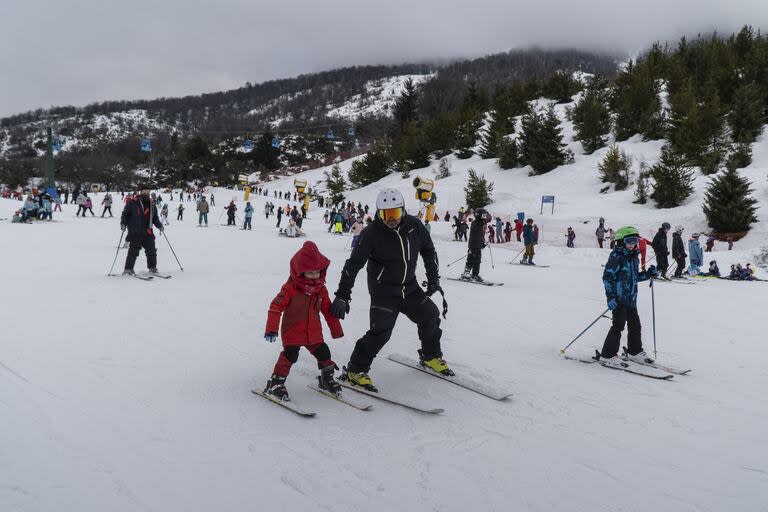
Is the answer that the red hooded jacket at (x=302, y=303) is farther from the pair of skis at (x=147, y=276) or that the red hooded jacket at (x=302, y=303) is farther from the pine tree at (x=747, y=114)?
the pine tree at (x=747, y=114)

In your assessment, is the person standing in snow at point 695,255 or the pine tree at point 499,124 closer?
the person standing in snow at point 695,255

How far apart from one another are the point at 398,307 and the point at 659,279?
11.1 metres

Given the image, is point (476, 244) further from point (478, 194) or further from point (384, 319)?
point (478, 194)

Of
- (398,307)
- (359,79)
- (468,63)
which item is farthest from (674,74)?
(359,79)

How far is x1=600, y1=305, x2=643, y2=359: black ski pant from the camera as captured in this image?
5102 mm

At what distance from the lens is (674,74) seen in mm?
31953

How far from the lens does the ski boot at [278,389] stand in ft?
12.7

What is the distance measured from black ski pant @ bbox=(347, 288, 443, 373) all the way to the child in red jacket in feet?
1.27

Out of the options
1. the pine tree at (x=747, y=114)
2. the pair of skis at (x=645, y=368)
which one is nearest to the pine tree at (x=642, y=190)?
the pine tree at (x=747, y=114)

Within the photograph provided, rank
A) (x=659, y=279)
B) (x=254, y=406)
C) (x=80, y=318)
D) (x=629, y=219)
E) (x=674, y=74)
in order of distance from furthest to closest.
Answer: (x=674, y=74) < (x=629, y=219) < (x=659, y=279) < (x=80, y=318) < (x=254, y=406)

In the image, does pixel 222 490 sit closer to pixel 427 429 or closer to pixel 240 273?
pixel 427 429

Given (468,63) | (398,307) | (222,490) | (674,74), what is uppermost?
(468,63)

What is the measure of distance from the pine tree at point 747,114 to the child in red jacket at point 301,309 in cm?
2864

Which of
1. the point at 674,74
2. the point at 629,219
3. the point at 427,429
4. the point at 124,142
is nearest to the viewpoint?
the point at 427,429
